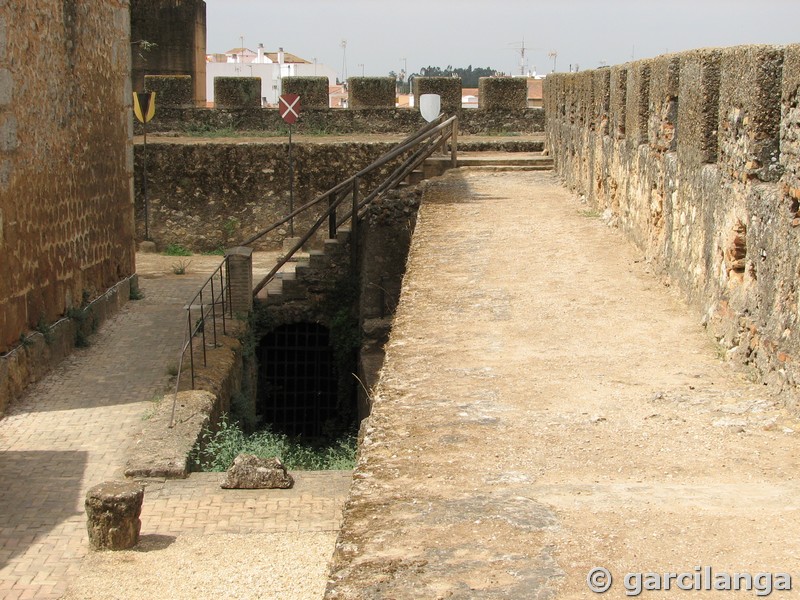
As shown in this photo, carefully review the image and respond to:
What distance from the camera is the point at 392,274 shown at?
14641 millimetres

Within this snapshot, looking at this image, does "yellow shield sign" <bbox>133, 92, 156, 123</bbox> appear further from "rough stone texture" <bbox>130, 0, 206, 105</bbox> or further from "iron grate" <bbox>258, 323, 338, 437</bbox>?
"iron grate" <bbox>258, 323, 338, 437</bbox>

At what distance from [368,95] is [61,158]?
11066 mm

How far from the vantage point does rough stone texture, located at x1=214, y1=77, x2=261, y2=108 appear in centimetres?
2214

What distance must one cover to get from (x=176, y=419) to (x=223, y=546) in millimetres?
2653

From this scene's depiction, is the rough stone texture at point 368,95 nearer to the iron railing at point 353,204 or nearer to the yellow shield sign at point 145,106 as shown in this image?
the yellow shield sign at point 145,106

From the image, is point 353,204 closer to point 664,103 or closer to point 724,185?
point 664,103

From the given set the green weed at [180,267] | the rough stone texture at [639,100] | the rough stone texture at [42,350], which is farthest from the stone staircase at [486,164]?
the rough stone texture at [639,100]

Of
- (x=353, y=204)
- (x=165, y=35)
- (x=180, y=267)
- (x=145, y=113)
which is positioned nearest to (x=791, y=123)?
(x=353, y=204)

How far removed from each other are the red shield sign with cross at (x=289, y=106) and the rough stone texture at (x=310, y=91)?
120cm

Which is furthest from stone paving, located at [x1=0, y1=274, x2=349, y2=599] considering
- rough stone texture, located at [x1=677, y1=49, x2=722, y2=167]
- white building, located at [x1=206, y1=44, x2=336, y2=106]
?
white building, located at [x1=206, y1=44, x2=336, y2=106]

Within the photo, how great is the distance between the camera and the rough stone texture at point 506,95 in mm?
22500

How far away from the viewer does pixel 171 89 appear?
22.1 meters

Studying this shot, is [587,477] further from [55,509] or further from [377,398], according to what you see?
[55,509]

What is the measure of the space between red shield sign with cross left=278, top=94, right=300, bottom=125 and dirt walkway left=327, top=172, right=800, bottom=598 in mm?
13141
